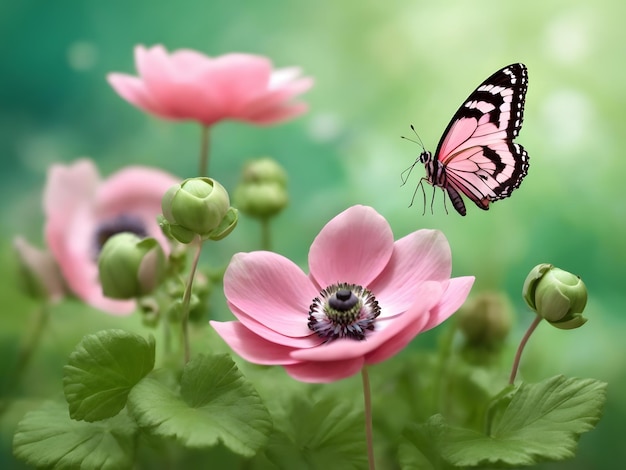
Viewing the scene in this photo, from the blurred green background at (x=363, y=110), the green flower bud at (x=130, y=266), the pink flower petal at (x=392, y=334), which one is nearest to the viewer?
the pink flower petal at (x=392, y=334)

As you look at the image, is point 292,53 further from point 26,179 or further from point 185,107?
point 185,107

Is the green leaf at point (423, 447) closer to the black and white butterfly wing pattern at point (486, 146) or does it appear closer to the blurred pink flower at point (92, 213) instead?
the black and white butterfly wing pattern at point (486, 146)

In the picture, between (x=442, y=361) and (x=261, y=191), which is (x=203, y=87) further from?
(x=442, y=361)

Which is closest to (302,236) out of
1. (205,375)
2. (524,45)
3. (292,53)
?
(292,53)

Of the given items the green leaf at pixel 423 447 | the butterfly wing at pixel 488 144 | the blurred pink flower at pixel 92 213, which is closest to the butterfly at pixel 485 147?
the butterfly wing at pixel 488 144

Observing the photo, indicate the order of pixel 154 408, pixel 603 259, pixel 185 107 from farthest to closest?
pixel 603 259, pixel 185 107, pixel 154 408

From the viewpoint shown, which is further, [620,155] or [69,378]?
[620,155]

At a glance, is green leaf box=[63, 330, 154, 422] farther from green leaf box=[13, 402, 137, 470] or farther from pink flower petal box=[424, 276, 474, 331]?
pink flower petal box=[424, 276, 474, 331]
